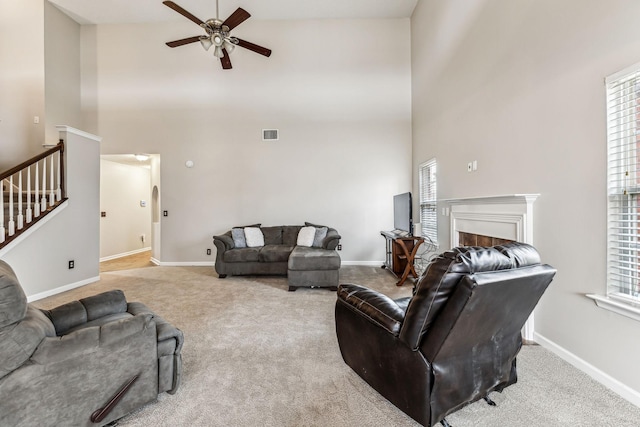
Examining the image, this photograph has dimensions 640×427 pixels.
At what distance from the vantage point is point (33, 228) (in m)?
3.53

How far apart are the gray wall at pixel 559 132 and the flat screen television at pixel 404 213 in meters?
1.22

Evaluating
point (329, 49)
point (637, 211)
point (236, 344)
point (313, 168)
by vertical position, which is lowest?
point (236, 344)

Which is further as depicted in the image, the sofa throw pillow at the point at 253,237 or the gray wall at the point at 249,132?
the gray wall at the point at 249,132

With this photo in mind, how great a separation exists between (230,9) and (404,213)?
5.07m

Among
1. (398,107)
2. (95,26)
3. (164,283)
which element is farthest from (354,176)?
(95,26)

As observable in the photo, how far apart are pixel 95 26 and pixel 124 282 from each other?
213 inches

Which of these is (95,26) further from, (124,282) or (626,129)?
(626,129)

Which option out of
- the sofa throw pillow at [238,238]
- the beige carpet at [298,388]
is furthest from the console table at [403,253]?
the sofa throw pillow at [238,238]

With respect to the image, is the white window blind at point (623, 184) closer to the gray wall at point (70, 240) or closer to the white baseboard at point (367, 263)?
the white baseboard at point (367, 263)

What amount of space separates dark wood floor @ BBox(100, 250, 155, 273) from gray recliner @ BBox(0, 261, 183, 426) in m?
4.39

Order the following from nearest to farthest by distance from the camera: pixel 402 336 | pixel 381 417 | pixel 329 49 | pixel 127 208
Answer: pixel 402 336 < pixel 381 417 < pixel 329 49 < pixel 127 208

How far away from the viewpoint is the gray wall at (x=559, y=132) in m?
1.66

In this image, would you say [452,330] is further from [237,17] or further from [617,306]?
[237,17]

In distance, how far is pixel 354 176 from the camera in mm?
5500
